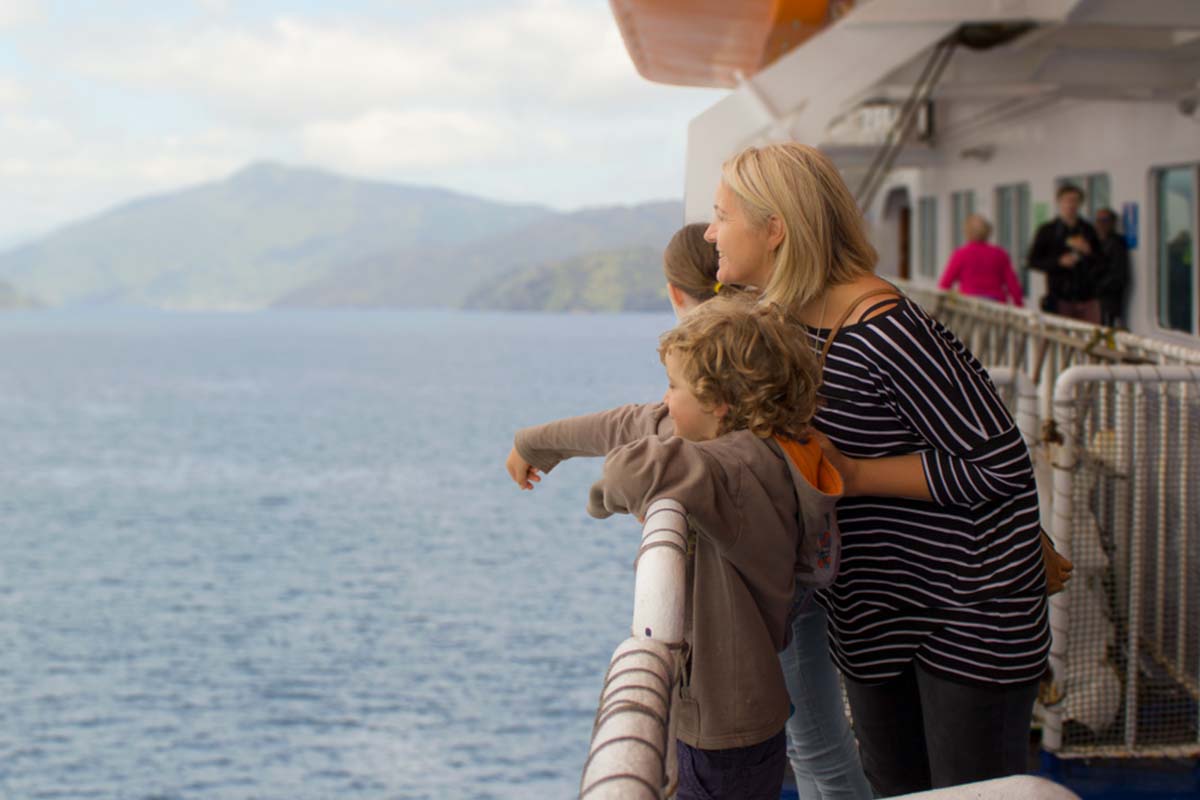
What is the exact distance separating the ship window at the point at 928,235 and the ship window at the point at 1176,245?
920 cm

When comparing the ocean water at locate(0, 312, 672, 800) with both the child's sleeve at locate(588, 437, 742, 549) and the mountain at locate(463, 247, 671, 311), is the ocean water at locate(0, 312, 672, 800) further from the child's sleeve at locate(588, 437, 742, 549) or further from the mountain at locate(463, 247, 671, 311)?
the mountain at locate(463, 247, 671, 311)

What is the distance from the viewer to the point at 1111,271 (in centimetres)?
1005

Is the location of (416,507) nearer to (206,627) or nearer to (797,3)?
(206,627)

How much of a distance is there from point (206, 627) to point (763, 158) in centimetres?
3628

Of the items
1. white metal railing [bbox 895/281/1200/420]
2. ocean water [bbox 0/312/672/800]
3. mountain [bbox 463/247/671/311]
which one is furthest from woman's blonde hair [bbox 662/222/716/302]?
mountain [bbox 463/247/671/311]

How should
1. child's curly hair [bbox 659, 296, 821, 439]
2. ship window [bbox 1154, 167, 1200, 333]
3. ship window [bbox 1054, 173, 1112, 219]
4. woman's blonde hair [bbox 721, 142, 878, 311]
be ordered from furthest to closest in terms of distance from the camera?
ship window [bbox 1054, 173, 1112, 219]
ship window [bbox 1154, 167, 1200, 333]
woman's blonde hair [bbox 721, 142, 878, 311]
child's curly hair [bbox 659, 296, 821, 439]

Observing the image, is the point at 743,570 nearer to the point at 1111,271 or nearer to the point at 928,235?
the point at 1111,271

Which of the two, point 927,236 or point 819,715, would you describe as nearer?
point 819,715

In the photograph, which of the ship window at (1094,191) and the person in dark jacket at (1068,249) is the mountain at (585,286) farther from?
the person in dark jacket at (1068,249)

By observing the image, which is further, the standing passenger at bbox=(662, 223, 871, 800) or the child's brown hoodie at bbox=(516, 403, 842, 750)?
the standing passenger at bbox=(662, 223, 871, 800)

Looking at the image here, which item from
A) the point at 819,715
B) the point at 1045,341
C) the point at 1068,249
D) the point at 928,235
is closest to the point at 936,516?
the point at 819,715

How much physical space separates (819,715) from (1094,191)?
10458 mm

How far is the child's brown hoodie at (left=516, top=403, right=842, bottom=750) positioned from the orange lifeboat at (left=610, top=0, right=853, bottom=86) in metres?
7.02

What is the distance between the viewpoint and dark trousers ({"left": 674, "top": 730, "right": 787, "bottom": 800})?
175 cm
